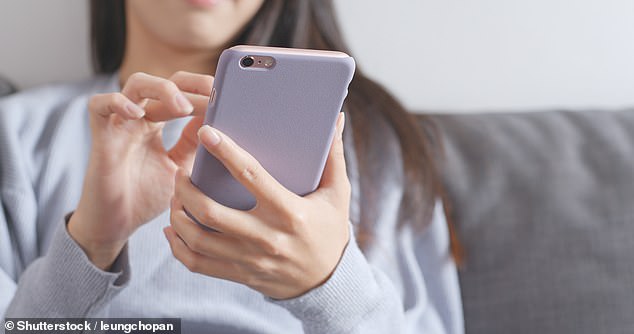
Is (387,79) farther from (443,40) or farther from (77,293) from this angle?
(77,293)

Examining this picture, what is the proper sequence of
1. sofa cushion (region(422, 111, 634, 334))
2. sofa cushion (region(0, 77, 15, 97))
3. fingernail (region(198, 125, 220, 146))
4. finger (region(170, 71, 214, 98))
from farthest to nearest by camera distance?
sofa cushion (region(0, 77, 15, 97)) → sofa cushion (region(422, 111, 634, 334)) → finger (region(170, 71, 214, 98)) → fingernail (region(198, 125, 220, 146))

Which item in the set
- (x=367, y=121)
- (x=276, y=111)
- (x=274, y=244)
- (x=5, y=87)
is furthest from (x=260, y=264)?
(x=5, y=87)

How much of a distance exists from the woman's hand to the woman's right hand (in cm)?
7

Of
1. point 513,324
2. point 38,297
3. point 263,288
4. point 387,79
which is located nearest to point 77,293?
point 38,297

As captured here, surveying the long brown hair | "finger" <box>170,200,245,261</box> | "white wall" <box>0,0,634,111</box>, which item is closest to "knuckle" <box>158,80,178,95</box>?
"finger" <box>170,200,245,261</box>

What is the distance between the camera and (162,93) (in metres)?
0.59

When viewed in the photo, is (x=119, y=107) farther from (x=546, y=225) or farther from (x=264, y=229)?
(x=546, y=225)

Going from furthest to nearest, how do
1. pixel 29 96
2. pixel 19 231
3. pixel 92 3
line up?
pixel 92 3
pixel 29 96
pixel 19 231

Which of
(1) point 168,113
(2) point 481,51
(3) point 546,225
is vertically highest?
(1) point 168,113

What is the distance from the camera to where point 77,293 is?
0.65m

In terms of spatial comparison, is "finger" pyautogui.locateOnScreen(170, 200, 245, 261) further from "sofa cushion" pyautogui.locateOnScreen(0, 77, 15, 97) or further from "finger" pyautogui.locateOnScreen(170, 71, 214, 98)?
"sofa cushion" pyautogui.locateOnScreen(0, 77, 15, 97)

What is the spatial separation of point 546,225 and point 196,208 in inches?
22.0

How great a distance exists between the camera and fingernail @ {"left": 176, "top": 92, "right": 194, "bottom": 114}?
59 cm

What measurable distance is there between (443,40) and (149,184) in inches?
25.7
